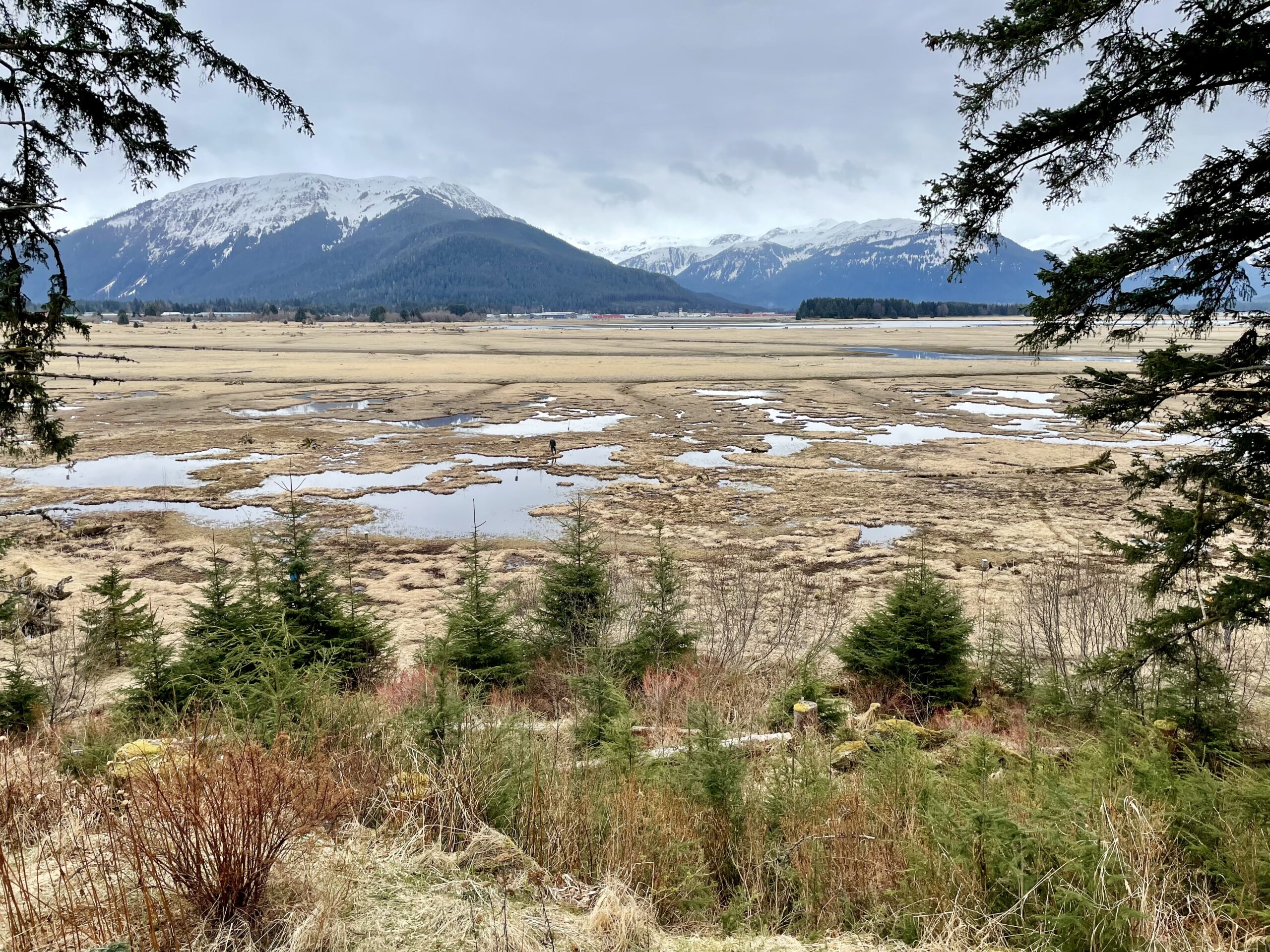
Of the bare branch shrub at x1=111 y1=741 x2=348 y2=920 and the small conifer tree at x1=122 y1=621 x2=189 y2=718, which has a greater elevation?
the bare branch shrub at x1=111 y1=741 x2=348 y2=920

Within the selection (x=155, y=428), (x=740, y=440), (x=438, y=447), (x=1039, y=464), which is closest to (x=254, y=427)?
(x=155, y=428)

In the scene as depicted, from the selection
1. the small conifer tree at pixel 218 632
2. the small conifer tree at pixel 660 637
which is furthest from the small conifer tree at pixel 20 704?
the small conifer tree at pixel 660 637

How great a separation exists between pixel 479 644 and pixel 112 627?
6.99 meters

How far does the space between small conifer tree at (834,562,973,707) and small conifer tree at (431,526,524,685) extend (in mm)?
4960

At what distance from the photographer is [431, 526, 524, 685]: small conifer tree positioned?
8984 millimetres

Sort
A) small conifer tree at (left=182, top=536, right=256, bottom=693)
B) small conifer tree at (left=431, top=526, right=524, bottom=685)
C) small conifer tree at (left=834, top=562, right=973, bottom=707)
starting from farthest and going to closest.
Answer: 1. small conifer tree at (left=834, top=562, right=973, bottom=707)
2. small conifer tree at (left=431, top=526, right=524, bottom=685)
3. small conifer tree at (left=182, top=536, right=256, bottom=693)

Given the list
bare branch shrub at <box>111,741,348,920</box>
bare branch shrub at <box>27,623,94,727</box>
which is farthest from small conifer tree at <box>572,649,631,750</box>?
bare branch shrub at <box>27,623,94,727</box>

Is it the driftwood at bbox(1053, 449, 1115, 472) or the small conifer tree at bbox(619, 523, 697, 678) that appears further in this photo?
the driftwood at bbox(1053, 449, 1115, 472)

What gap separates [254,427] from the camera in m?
33.1

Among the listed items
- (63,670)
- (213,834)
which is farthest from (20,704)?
(213,834)

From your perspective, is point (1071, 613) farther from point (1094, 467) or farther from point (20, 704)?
point (20, 704)

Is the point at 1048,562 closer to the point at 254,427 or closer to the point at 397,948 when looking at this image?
the point at 397,948

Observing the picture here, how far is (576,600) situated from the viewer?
10977 millimetres

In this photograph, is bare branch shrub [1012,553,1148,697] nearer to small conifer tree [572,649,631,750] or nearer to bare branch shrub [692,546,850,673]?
bare branch shrub [692,546,850,673]
